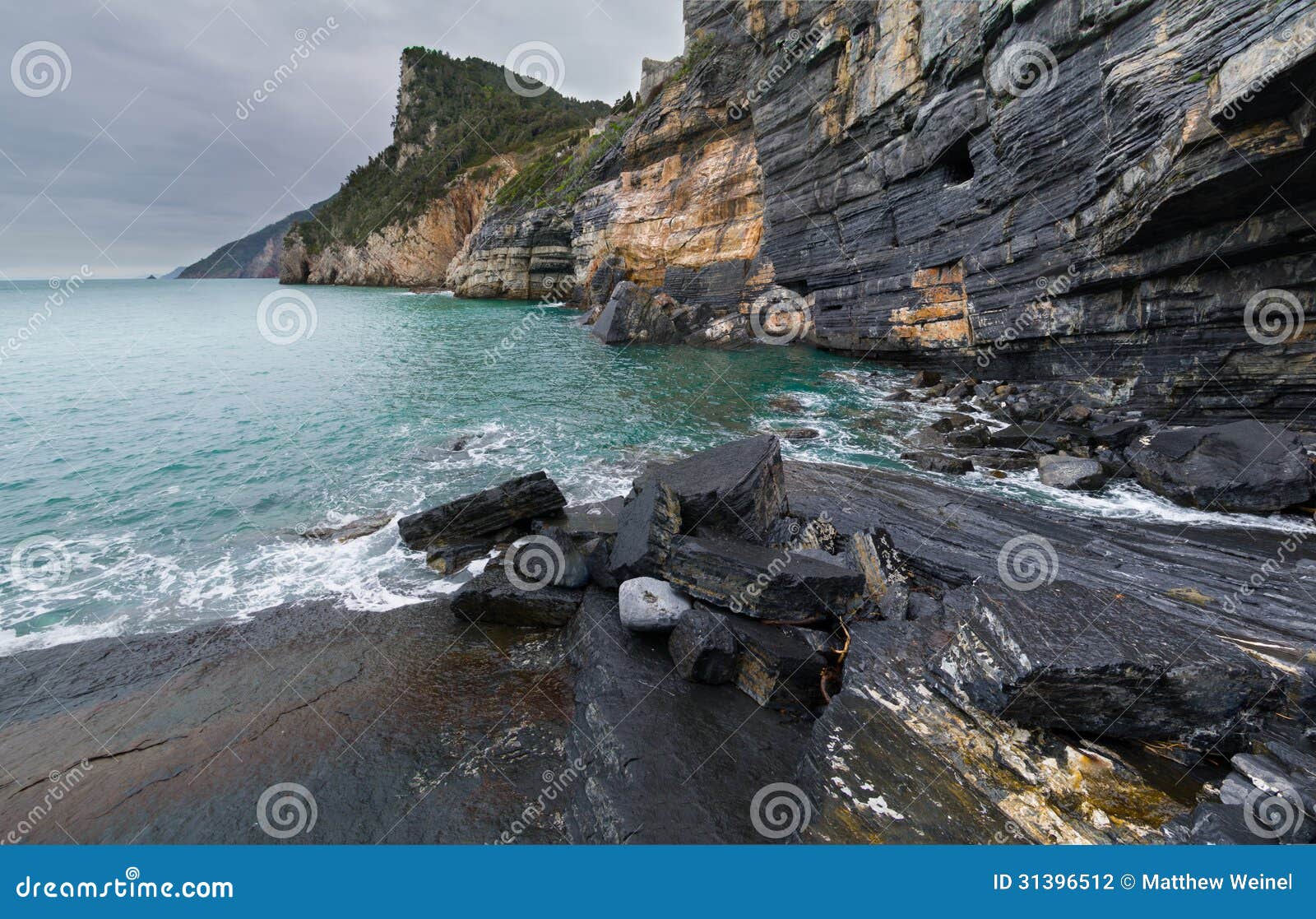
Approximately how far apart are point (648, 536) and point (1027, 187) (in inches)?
842

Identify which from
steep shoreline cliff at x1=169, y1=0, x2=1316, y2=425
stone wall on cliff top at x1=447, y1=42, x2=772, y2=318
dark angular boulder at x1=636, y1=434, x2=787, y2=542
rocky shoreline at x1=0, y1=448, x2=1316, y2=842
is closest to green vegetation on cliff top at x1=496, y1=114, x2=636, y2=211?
stone wall on cliff top at x1=447, y1=42, x2=772, y2=318

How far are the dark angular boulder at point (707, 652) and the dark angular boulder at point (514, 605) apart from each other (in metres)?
2.47

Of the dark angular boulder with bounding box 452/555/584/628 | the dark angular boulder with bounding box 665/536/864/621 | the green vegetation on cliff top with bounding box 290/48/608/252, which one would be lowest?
the dark angular boulder with bounding box 452/555/584/628

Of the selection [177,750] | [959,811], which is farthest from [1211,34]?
[177,750]

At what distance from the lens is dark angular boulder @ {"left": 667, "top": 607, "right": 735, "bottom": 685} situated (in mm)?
6531

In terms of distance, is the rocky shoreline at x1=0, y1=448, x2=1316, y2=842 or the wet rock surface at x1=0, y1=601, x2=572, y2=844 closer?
the rocky shoreline at x1=0, y1=448, x2=1316, y2=842

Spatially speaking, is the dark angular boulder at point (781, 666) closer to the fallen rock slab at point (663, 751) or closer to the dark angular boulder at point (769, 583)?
the fallen rock slab at point (663, 751)

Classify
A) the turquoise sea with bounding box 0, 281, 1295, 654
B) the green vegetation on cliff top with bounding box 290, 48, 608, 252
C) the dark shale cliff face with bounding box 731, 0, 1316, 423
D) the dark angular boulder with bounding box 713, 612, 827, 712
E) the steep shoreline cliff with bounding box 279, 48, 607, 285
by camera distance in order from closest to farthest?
1. the dark angular boulder with bounding box 713, 612, 827, 712
2. the turquoise sea with bounding box 0, 281, 1295, 654
3. the dark shale cliff face with bounding box 731, 0, 1316, 423
4. the steep shoreline cliff with bounding box 279, 48, 607, 285
5. the green vegetation on cliff top with bounding box 290, 48, 608, 252

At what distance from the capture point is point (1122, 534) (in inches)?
393

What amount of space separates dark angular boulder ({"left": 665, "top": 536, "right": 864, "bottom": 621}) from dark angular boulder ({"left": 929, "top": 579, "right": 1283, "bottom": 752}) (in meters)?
1.87

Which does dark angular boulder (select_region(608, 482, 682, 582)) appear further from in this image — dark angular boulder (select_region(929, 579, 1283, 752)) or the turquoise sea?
dark angular boulder (select_region(929, 579, 1283, 752))

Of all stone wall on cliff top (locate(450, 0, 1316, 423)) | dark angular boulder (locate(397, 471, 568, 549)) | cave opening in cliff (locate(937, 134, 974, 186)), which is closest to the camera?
dark angular boulder (locate(397, 471, 568, 549))

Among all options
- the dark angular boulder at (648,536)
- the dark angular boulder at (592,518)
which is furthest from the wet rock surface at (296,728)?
the dark angular boulder at (592,518)

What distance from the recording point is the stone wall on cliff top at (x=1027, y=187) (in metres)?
12.2
